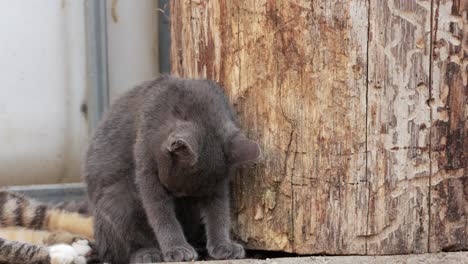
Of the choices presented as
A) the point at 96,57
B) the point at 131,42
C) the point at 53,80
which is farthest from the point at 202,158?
the point at 131,42

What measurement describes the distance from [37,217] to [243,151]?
88.9 inches

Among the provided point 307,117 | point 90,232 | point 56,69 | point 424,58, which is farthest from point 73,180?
point 424,58

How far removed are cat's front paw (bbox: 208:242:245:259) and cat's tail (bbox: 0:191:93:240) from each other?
64.8 inches

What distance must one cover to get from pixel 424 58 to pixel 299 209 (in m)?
1.01

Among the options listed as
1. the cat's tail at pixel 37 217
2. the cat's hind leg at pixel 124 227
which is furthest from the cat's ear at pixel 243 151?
the cat's tail at pixel 37 217

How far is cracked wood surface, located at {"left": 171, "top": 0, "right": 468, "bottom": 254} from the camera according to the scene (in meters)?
4.29

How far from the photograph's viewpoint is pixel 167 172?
446 cm

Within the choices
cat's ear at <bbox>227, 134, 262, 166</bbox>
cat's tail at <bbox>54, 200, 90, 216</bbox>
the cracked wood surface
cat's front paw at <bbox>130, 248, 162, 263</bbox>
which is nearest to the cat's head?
cat's ear at <bbox>227, 134, 262, 166</bbox>

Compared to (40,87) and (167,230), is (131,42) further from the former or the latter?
(167,230)

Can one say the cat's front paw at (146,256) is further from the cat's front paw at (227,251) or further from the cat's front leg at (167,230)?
the cat's front paw at (227,251)

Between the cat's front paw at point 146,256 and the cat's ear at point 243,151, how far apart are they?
2.29 feet

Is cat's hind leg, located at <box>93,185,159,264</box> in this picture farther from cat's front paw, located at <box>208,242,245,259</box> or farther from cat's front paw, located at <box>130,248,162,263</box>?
cat's front paw, located at <box>208,242,245,259</box>

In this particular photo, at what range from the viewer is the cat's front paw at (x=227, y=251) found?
4.53m

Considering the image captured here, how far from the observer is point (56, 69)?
7.12 m
